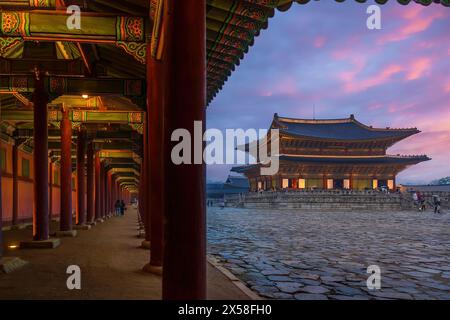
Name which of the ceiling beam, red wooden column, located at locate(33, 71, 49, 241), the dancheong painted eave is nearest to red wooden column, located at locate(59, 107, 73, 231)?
red wooden column, located at locate(33, 71, 49, 241)

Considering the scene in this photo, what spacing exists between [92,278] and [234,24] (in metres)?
5.08

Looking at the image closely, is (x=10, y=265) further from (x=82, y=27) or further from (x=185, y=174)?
(x=185, y=174)

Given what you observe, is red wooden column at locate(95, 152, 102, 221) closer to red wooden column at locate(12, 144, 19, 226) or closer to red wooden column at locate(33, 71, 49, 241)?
red wooden column at locate(12, 144, 19, 226)

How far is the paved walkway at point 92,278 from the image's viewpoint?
5.86 m

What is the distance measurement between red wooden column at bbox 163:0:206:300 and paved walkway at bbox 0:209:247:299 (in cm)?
179

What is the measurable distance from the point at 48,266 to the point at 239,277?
3.85 metres

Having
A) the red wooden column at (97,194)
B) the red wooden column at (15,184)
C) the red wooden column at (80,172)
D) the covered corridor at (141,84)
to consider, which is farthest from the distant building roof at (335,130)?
the covered corridor at (141,84)

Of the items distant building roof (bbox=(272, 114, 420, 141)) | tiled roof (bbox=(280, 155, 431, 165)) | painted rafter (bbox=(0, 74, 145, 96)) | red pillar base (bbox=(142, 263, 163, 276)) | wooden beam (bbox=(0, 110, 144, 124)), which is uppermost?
distant building roof (bbox=(272, 114, 420, 141))

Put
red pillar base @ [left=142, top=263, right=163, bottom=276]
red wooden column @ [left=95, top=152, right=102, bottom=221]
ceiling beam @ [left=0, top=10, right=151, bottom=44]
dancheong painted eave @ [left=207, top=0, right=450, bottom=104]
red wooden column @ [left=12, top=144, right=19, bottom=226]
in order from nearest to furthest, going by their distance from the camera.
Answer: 1. dancheong painted eave @ [left=207, top=0, right=450, bottom=104]
2. red pillar base @ [left=142, top=263, right=163, bottom=276]
3. ceiling beam @ [left=0, top=10, right=151, bottom=44]
4. red wooden column @ [left=12, top=144, right=19, bottom=226]
5. red wooden column @ [left=95, top=152, right=102, bottom=221]

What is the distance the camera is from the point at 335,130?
57.6 meters

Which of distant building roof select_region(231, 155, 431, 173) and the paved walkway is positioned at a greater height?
distant building roof select_region(231, 155, 431, 173)

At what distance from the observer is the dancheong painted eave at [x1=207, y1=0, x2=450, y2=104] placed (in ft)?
22.8

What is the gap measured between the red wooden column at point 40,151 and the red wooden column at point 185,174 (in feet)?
25.9
